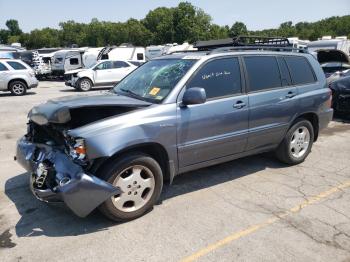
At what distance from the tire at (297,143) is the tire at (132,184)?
235cm

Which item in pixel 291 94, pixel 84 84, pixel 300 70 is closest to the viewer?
pixel 291 94

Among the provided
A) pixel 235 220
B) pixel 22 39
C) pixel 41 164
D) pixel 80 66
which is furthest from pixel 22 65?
pixel 22 39

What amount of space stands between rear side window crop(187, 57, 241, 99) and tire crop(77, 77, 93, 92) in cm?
Result: 1482

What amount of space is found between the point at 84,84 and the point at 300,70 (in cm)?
1468

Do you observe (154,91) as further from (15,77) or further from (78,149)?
(15,77)

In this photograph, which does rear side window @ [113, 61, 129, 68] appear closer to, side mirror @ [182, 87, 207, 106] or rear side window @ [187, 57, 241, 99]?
rear side window @ [187, 57, 241, 99]

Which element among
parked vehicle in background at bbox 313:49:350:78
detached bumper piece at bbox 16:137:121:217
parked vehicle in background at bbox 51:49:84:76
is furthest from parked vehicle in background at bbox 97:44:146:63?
detached bumper piece at bbox 16:137:121:217

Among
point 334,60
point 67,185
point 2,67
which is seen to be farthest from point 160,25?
point 67,185

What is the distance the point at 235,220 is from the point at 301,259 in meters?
0.87

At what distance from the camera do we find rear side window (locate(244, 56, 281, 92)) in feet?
16.3

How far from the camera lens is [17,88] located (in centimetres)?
1656

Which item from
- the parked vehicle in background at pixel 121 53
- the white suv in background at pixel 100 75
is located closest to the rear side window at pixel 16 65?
the white suv in background at pixel 100 75

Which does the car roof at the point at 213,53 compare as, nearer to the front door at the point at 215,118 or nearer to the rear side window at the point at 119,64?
the front door at the point at 215,118

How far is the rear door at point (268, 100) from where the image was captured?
4.95 meters
